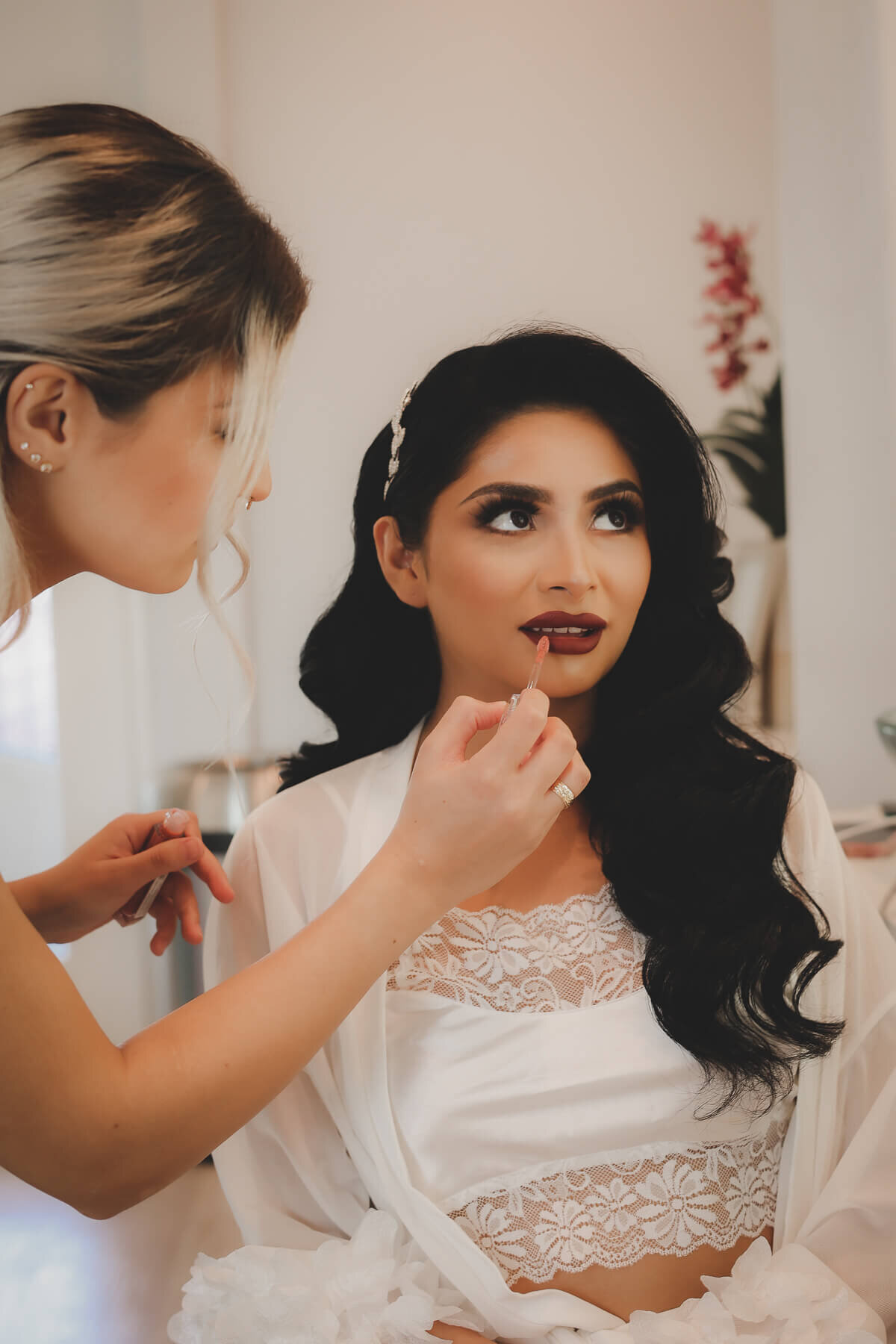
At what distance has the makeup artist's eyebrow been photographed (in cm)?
95

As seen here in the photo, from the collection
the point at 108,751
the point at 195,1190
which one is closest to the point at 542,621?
the point at 108,751

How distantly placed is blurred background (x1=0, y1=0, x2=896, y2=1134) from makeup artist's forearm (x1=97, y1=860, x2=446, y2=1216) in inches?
19.4

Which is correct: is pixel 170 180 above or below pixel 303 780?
above

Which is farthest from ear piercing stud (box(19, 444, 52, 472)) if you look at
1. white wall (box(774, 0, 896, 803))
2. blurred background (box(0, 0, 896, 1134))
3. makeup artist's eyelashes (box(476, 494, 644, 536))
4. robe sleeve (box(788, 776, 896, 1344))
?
white wall (box(774, 0, 896, 803))

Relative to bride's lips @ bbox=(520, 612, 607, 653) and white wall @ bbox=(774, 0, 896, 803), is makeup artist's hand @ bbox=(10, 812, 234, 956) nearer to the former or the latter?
bride's lips @ bbox=(520, 612, 607, 653)

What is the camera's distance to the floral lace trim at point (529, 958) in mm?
916

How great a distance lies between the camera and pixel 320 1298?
813mm

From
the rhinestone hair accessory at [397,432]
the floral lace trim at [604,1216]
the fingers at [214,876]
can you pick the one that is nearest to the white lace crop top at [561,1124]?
the floral lace trim at [604,1216]

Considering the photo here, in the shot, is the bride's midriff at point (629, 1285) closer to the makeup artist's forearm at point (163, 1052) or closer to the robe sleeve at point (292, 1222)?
the robe sleeve at point (292, 1222)

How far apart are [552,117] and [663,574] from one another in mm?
760

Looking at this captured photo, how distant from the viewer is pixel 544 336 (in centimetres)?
100

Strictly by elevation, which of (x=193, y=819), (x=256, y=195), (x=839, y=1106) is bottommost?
(x=839, y=1106)

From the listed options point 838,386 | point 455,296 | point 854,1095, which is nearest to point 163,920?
point 854,1095

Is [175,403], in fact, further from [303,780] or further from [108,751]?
[108,751]
